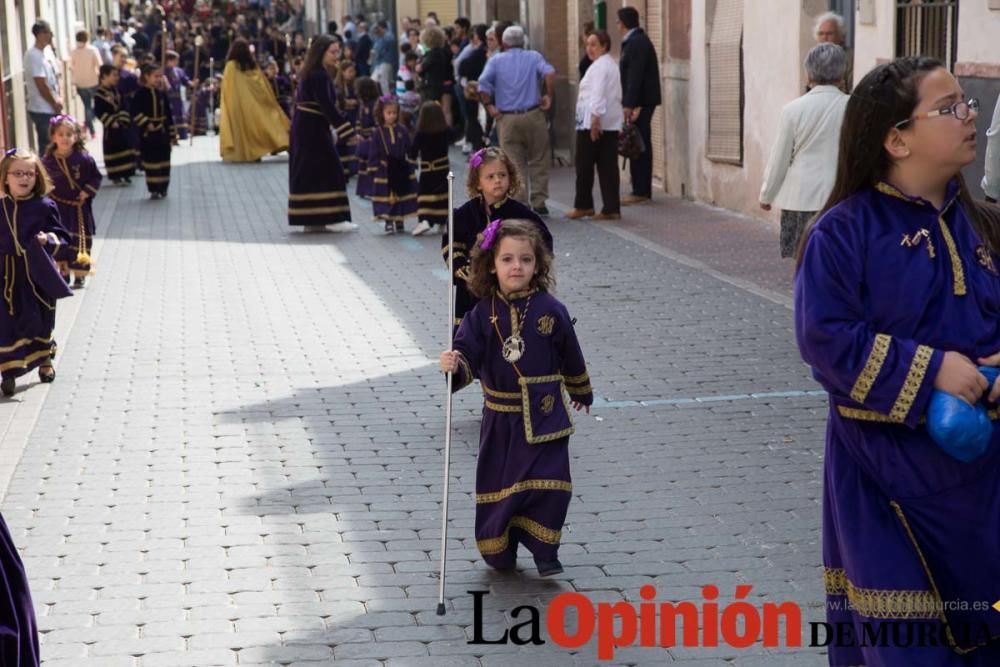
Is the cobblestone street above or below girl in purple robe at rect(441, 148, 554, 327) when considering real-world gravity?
below

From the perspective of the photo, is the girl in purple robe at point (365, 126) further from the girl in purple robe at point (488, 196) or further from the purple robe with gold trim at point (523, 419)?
the purple robe with gold trim at point (523, 419)

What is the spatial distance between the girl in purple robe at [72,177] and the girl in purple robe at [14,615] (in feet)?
32.6

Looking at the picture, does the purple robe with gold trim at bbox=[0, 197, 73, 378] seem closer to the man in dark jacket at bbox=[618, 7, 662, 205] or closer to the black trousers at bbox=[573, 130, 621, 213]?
the black trousers at bbox=[573, 130, 621, 213]

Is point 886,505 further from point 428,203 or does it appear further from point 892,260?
point 428,203

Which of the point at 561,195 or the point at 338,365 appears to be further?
the point at 561,195

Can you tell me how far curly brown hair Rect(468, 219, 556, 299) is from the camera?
6.48 metres

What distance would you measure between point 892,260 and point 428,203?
13.7m

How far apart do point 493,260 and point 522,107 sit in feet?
41.7

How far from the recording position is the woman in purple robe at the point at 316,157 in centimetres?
1797

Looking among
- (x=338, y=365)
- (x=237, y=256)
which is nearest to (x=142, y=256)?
(x=237, y=256)

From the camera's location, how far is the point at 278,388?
33.4ft

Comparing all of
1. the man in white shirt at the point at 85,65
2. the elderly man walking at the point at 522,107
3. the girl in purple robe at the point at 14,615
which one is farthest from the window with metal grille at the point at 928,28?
the man in white shirt at the point at 85,65

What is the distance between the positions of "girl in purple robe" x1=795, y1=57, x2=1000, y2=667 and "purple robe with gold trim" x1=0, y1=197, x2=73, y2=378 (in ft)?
23.1

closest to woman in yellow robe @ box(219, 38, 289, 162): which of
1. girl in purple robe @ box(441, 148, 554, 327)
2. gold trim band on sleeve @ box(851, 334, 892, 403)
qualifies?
girl in purple robe @ box(441, 148, 554, 327)
